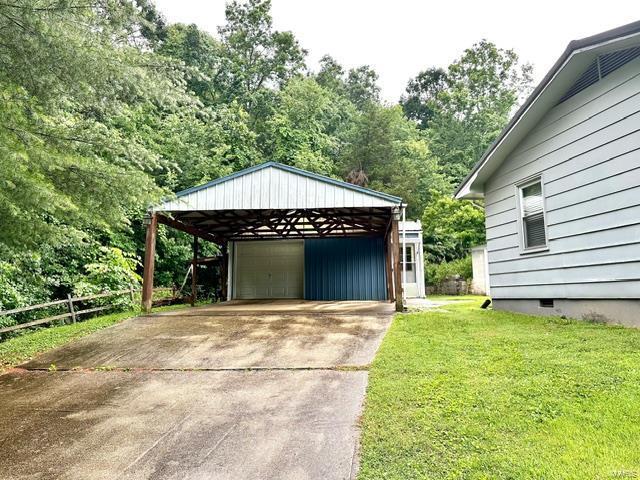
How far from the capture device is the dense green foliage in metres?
4.34

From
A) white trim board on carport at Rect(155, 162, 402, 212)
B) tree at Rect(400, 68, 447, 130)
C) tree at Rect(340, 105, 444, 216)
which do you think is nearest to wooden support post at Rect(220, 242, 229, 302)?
white trim board on carport at Rect(155, 162, 402, 212)

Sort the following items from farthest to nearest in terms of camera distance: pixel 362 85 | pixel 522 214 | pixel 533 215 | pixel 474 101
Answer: pixel 362 85, pixel 474 101, pixel 522 214, pixel 533 215

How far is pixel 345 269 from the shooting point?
15102 millimetres

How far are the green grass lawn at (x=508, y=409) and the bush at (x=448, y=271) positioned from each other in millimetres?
13152

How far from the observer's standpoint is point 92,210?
16.2 ft

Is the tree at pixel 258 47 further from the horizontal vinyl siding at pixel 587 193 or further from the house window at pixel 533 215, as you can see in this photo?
the horizontal vinyl siding at pixel 587 193

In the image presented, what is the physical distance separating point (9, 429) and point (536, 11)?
3156 centimetres

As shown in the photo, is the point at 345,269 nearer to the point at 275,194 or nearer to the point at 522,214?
the point at 275,194

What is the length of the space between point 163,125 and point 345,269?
11143 mm

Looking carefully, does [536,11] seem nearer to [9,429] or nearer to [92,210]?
[92,210]

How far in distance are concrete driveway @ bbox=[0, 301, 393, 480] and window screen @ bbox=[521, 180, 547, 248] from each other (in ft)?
10.8

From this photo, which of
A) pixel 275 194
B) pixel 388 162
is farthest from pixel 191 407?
pixel 388 162

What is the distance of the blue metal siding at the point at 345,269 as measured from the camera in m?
14.8

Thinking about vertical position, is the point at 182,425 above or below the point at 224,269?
below
